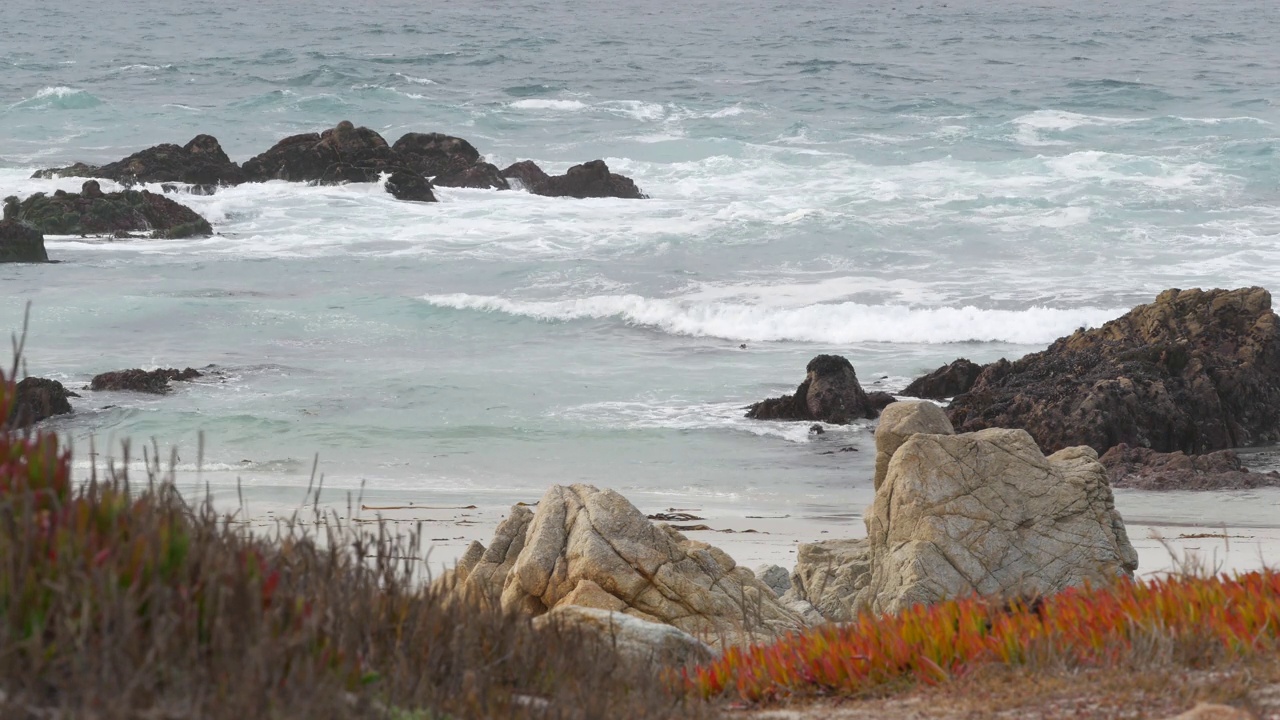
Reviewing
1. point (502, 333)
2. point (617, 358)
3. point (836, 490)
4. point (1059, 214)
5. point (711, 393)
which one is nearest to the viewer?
point (836, 490)

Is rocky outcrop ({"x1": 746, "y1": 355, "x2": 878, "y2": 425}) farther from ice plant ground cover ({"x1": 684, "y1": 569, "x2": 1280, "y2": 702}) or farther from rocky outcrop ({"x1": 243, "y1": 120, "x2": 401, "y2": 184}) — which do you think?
rocky outcrop ({"x1": 243, "y1": 120, "x2": 401, "y2": 184})

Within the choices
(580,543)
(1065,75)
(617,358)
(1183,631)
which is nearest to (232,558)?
(1183,631)

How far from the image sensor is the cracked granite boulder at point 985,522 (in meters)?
7.51

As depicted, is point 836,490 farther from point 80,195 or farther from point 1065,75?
point 1065,75

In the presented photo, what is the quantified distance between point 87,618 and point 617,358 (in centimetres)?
1641

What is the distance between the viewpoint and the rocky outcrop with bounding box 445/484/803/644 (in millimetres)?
6892

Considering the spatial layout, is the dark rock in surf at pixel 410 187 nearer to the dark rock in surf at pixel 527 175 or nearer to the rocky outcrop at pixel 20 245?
the dark rock in surf at pixel 527 175

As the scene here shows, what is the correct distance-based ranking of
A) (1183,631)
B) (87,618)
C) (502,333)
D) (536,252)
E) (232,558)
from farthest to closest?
(536,252)
(502,333)
(1183,631)
(232,558)
(87,618)

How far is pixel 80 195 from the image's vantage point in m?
29.0

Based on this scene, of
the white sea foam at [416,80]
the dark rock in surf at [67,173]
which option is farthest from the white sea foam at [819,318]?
the white sea foam at [416,80]

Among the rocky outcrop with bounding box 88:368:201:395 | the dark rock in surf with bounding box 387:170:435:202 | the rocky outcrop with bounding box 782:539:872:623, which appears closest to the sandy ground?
the rocky outcrop with bounding box 782:539:872:623

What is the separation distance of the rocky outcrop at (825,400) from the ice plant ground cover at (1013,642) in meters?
10.2

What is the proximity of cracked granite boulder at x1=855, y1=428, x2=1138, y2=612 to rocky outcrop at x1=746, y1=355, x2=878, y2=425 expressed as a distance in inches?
265

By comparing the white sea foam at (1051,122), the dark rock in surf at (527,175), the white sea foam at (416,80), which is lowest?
the dark rock in surf at (527,175)
